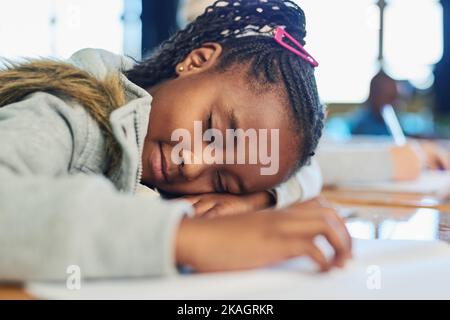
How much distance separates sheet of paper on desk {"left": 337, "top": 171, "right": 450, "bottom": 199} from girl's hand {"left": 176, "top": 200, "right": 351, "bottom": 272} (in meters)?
0.62

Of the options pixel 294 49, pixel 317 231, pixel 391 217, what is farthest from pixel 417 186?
pixel 317 231

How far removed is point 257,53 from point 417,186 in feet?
1.54

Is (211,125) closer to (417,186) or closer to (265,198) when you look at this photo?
(265,198)

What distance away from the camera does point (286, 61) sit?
2.02ft

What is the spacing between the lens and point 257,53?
63 centimetres

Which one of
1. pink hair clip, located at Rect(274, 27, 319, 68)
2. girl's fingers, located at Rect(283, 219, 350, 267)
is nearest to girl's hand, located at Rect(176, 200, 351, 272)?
girl's fingers, located at Rect(283, 219, 350, 267)

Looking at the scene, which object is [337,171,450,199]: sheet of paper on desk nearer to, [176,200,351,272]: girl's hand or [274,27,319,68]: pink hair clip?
[274,27,319,68]: pink hair clip

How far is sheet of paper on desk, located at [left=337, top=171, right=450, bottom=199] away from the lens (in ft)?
3.03

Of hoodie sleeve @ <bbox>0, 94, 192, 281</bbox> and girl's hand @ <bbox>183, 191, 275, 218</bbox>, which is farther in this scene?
girl's hand @ <bbox>183, 191, 275, 218</bbox>

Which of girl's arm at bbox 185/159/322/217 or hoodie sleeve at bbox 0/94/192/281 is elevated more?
hoodie sleeve at bbox 0/94/192/281

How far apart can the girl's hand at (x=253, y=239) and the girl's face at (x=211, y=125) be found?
0.73ft

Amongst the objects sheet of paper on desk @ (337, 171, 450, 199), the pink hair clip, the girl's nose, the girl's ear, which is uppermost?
the pink hair clip

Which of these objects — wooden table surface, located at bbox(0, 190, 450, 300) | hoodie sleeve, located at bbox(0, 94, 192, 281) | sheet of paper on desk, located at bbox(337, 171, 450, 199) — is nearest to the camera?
hoodie sleeve, located at bbox(0, 94, 192, 281)

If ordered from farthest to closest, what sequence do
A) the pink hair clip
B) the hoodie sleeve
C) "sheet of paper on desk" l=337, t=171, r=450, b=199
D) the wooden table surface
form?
1. "sheet of paper on desk" l=337, t=171, r=450, b=199
2. the pink hair clip
3. the wooden table surface
4. the hoodie sleeve
